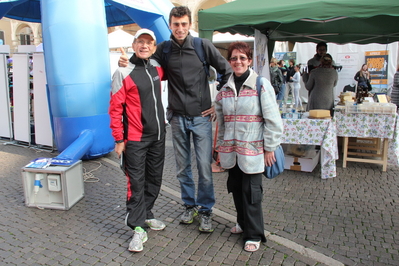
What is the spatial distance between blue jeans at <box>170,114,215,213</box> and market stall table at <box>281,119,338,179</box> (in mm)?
2077

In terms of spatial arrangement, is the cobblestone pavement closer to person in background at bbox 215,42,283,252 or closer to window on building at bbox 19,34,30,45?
person in background at bbox 215,42,283,252

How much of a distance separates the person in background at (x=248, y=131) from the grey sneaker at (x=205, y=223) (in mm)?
396

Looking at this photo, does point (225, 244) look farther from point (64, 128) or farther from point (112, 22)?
point (112, 22)

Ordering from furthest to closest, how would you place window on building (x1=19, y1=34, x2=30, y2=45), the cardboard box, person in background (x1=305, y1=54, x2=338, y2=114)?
1. window on building (x1=19, y1=34, x2=30, y2=45)
2. person in background (x1=305, y1=54, x2=338, y2=114)
3. the cardboard box

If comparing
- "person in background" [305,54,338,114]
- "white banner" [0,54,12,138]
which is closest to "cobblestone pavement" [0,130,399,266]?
"person in background" [305,54,338,114]

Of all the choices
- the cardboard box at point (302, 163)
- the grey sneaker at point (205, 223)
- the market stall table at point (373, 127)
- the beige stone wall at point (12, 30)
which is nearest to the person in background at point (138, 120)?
the grey sneaker at point (205, 223)

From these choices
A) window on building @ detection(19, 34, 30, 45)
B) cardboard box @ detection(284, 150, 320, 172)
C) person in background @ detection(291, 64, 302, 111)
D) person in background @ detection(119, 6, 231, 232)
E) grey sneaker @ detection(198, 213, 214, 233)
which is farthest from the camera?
window on building @ detection(19, 34, 30, 45)

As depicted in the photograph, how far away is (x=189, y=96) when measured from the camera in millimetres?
3023

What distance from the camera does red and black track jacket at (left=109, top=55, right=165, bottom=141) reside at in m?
2.76

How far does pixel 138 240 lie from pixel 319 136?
3.00 meters

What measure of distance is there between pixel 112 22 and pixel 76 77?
625 cm

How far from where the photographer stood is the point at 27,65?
644 centimetres

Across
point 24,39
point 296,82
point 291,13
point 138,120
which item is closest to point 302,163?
point 291,13

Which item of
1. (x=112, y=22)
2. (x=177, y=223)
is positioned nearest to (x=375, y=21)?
(x=177, y=223)
